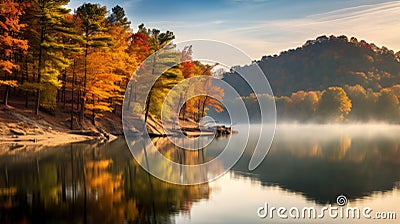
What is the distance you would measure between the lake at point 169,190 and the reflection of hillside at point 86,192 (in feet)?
0.10

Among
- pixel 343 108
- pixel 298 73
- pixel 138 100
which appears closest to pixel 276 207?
pixel 138 100

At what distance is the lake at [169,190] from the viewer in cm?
1603

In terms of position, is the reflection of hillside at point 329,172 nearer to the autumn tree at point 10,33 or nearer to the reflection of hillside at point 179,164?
the reflection of hillside at point 179,164

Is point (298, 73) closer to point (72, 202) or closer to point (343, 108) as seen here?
point (343, 108)

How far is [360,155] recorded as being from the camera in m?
37.9

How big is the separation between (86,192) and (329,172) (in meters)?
14.6

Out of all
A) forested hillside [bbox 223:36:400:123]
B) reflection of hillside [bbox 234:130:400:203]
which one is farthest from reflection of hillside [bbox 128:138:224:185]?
forested hillside [bbox 223:36:400:123]

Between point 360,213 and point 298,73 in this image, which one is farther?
point 298,73

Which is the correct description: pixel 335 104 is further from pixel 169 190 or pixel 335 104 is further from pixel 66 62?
pixel 169 190

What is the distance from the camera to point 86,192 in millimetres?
19391

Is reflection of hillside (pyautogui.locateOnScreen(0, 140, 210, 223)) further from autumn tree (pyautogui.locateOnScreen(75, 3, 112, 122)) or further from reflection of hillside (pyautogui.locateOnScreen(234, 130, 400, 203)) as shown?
autumn tree (pyautogui.locateOnScreen(75, 3, 112, 122))

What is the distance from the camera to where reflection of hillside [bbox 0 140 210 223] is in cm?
1560

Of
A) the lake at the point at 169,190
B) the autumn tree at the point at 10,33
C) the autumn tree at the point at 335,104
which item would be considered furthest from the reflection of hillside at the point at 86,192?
the autumn tree at the point at 335,104

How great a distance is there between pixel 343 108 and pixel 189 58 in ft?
224
